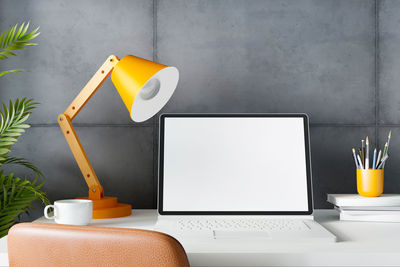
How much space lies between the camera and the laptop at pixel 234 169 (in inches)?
50.3

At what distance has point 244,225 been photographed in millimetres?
1145

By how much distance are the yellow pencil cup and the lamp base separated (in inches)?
30.9

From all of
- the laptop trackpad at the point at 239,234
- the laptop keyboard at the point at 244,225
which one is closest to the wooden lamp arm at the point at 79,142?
the laptop keyboard at the point at 244,225

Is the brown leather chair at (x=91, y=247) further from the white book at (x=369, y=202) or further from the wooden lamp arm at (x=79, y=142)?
the white book at (x=369, y=202)

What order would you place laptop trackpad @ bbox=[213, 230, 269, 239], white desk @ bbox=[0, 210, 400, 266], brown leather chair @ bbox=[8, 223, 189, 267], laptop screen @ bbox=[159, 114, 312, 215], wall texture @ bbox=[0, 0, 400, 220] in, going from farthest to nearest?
wall texture @ bbox=[0, 0, 400, 220] < laptop screen @ bbox=[159, 114, 312, 215] < laptop trackpad @ bbox=[213, 230, 269, 239] < white desk @ bbox=[0, 210, 400, 266] < brown leather chair @ bbox=[8, 223, 189, 267]

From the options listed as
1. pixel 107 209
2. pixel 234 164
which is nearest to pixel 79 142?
pixel 107 209

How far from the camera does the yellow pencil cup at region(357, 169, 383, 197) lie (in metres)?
1.32

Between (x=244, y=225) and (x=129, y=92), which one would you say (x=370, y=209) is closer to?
(x=244, y=225)

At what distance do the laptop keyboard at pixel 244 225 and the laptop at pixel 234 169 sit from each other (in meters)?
0.01

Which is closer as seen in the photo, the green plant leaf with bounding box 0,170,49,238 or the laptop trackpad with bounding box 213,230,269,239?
the laptop trackpad with bounding box 213,230,269,239

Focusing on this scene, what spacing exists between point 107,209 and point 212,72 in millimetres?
659

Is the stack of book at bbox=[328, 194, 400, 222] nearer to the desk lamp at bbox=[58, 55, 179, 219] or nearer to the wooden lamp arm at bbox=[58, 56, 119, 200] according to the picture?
the desk lamp at bbox=[58, 55, 179, 219]

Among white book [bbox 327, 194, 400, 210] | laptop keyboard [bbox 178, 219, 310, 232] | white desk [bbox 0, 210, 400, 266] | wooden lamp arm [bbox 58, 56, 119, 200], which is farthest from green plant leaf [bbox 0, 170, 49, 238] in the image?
white book [bbox 327, 194, 400, 210]

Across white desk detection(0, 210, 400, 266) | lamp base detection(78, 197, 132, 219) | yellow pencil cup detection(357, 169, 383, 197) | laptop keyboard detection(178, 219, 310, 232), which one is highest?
yellow pencil cup detection(357, 169, 383, 197)
